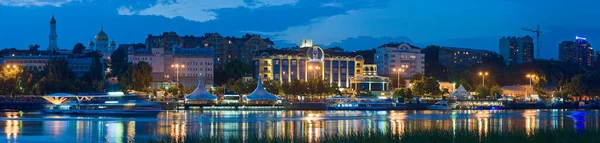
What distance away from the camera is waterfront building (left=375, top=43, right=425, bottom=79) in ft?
491

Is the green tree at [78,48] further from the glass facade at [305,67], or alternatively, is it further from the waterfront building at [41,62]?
the glass facade at [305,67]

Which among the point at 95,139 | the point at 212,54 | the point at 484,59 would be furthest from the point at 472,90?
the point at 95,139

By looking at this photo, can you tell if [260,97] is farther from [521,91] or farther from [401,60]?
[401,60]

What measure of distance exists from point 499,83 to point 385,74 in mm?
20029

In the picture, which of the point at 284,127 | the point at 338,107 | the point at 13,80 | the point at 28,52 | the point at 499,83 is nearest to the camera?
the point at 284,127

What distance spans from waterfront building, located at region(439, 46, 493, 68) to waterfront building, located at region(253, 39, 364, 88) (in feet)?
144

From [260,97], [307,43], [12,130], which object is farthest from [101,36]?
[12,130]

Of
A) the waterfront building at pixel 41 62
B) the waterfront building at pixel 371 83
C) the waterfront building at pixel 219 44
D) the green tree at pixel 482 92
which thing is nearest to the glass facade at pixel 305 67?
the waterfront building at pixel 371 83

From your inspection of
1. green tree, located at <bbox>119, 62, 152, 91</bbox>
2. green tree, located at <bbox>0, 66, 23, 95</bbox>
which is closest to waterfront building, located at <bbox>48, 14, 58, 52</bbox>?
green tree, located at <bbox>119, 62, 152, 91</bbox>

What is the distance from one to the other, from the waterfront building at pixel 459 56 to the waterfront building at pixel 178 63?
62892mm

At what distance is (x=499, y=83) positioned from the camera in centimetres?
14775

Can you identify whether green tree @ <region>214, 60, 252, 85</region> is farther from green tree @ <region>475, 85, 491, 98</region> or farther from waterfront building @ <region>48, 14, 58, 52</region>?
waterfront building @ <region>48, 14, 58, 52</region>

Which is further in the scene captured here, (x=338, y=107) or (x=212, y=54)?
(x=212, y=54)

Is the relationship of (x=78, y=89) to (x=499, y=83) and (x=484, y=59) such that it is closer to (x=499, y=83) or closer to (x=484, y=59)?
(x=499, y=83)
